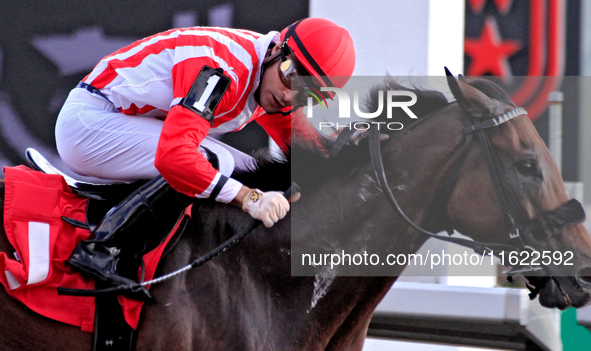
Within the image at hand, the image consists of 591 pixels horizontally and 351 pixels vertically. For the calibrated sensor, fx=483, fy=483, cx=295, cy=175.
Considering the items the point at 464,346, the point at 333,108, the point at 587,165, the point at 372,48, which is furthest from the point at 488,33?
the point at 464,346

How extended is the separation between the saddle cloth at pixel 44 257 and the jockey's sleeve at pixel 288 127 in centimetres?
62

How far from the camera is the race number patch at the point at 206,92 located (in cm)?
149

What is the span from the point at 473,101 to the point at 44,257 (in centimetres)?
143

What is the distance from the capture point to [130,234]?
1.54 m

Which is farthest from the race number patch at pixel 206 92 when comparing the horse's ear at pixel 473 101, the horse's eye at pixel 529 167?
the horse's eye at pixel 529 167

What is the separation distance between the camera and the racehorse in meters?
1.48

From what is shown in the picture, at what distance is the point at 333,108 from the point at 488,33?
1.80m

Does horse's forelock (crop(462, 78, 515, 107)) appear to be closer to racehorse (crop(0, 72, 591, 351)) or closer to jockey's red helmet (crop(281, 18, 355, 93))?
racehorse (crop(0, 72, 591, 351))

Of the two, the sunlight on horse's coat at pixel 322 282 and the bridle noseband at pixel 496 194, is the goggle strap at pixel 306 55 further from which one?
the sunlight on horse's coat at pixel 322 282

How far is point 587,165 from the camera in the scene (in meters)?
3.64

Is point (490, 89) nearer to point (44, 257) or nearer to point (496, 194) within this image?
point (496, 194)

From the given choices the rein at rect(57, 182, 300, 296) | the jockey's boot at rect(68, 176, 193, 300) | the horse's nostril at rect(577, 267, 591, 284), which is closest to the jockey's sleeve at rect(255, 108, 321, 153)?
the rein at rect(57, 182, 300, 296)

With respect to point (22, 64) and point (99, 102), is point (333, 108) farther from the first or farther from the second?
point (22, 64)

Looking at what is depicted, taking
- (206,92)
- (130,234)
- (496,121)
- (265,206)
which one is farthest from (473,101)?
(130,234)
